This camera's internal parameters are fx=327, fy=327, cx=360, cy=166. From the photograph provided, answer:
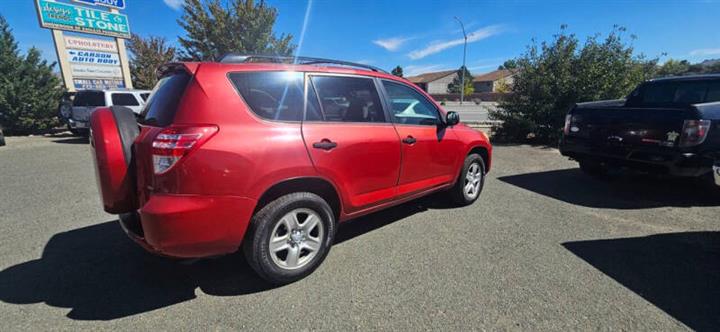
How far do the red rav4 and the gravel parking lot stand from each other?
42 cm

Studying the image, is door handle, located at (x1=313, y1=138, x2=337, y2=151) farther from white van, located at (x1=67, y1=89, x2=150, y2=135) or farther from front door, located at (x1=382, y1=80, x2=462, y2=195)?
white van, located at (x1=67, y1=89, x2=150, y2=135)

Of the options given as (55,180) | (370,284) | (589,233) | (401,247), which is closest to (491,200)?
(589,233)

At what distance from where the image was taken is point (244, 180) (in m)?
2.24

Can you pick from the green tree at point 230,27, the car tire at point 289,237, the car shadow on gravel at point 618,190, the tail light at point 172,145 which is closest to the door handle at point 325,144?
the car tire at point 289,237

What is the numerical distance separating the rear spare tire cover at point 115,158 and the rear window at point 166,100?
175 mm

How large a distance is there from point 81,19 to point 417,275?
16828 mm

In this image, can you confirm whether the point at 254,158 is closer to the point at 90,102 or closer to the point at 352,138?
the point at 352,138

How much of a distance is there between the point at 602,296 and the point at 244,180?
2.77m

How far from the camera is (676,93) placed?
17.2 feet

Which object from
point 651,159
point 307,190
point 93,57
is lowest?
point 651,159

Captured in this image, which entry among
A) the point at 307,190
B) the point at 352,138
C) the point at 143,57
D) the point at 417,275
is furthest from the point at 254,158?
the point at 143,57

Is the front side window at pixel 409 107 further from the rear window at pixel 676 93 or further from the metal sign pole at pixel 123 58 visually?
the metal sign pole at pixel 123 58

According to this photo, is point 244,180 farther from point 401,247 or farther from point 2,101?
point 2,101

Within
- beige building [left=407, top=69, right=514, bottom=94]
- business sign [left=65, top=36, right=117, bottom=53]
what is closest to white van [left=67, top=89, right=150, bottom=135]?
business sign [left=65, top=36, right=117, bottom=53]
